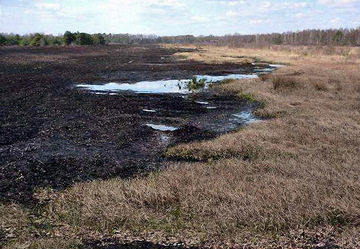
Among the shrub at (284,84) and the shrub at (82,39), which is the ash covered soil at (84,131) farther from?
the shrub at (82,39)

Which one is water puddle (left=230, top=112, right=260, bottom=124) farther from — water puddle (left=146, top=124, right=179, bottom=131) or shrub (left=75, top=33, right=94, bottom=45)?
shrub (left=75, top=33, right=94, bottom=45)

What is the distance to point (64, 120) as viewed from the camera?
62.3 feet

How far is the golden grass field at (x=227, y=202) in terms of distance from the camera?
8102mm

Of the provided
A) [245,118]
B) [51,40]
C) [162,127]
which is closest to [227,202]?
[162,127]

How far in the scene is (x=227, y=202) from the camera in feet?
30.8

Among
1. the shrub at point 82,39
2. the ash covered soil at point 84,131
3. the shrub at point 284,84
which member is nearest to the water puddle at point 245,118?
the ash covered soil at point 84,131

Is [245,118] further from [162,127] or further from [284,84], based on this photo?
[284,84]

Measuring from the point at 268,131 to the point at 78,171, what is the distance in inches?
339

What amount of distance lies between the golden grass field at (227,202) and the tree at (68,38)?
117 metres

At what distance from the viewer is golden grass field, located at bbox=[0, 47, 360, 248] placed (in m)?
8.10

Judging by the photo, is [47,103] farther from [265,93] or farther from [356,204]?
[356,204]

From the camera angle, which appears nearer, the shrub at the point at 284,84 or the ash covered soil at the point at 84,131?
the ash covered soil at the point at 84,131

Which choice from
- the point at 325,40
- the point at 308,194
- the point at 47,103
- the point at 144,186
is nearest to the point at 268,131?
the point at 308,194

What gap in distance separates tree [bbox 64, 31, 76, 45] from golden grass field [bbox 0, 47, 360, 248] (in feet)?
385
